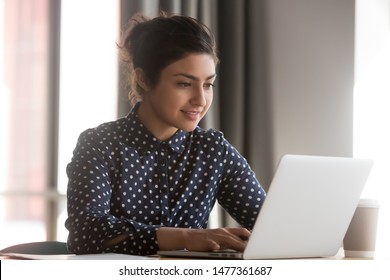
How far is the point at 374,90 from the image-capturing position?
2.90m

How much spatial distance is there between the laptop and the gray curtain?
1.90 metres

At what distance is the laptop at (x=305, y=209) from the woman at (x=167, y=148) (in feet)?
1.35

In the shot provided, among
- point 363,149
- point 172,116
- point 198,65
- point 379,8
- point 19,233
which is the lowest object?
point 19,233

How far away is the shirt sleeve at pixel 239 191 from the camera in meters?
1.88

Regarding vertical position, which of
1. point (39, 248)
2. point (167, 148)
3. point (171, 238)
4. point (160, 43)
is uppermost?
point (160, 43)

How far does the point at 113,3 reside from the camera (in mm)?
3391

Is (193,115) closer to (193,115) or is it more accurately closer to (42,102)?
(193,115)

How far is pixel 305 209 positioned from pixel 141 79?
79 cm

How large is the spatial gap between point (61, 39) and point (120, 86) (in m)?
0.36

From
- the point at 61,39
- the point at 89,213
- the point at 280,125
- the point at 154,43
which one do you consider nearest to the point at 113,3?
the point at 61,39

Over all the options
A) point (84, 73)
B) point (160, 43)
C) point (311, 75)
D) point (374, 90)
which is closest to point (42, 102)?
point (84, 73)

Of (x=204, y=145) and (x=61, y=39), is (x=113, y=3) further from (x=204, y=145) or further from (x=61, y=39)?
(x=204, y=145)

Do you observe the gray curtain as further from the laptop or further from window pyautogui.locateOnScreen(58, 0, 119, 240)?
the laptop

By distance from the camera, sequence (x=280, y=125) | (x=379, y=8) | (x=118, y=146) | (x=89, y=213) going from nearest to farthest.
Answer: (x=89, y=213) < (x=118, y=146) < (x=379, y=8) < (x=280, y=125)
